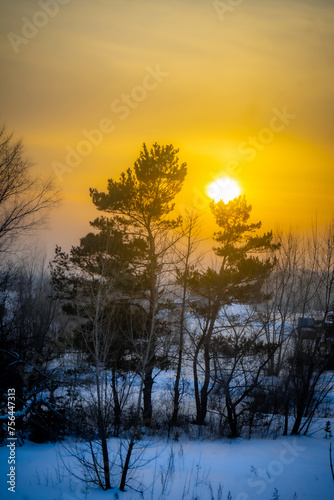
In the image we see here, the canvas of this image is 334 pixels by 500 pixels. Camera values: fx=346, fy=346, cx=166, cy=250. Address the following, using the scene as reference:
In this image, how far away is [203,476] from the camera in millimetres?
9398

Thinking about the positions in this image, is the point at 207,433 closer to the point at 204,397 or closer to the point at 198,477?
the point at 204,397

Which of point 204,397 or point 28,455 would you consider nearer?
point 28,455

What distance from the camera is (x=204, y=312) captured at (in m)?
17.1

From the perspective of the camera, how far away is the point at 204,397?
17484mm

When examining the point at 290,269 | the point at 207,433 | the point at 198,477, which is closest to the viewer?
the point at 198,477

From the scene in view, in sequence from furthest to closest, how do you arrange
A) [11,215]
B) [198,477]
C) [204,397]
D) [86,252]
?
[204,397]
[86,252]
[11,215]
[198,477]

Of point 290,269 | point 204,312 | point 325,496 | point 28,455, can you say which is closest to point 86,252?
point 204,312

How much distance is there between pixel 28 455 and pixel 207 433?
28.1ft

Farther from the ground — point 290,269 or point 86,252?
point 290,269

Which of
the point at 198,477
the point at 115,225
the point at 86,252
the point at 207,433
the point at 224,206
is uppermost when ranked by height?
the point at 224,206

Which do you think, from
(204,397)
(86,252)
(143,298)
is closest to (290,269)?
(204,397)

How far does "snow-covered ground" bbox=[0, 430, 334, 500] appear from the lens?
8320 mm

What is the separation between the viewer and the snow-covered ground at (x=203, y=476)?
8320 mm

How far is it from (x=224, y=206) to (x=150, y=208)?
3970mm
